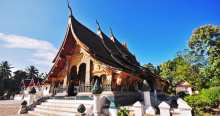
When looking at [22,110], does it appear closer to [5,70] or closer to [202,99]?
[202,99]

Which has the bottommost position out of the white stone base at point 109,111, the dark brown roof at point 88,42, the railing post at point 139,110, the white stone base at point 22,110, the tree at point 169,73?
the white stone base at point 22,110

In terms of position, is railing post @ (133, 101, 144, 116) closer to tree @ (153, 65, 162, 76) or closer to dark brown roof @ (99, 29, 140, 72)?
dark brown roof @ (99, 29, 140, 72)

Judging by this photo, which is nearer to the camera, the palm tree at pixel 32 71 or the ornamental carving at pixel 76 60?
the ornamental carving at pixel 76 60

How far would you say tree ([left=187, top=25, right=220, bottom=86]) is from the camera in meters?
14.1

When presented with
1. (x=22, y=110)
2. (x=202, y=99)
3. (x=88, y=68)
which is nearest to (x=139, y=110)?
(x=88, y=68)

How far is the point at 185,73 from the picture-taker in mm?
17078

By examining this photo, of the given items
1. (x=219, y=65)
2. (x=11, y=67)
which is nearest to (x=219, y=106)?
(x=219, y=65)

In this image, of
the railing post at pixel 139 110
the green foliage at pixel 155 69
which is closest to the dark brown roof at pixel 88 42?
the railing post at pixel 139 110

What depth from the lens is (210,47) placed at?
16188mm

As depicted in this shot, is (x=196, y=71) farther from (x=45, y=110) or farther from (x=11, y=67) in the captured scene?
(x=11, y=67)

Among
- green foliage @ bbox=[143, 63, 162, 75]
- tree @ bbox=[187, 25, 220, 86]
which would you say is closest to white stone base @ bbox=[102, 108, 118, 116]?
tree @ bbox=[187, 25, 220, 86]

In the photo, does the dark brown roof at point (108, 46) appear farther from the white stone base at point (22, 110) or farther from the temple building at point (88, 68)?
the white stone base at point (22, 110)

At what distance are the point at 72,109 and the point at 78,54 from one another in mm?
4645

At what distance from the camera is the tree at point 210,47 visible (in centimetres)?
1410
